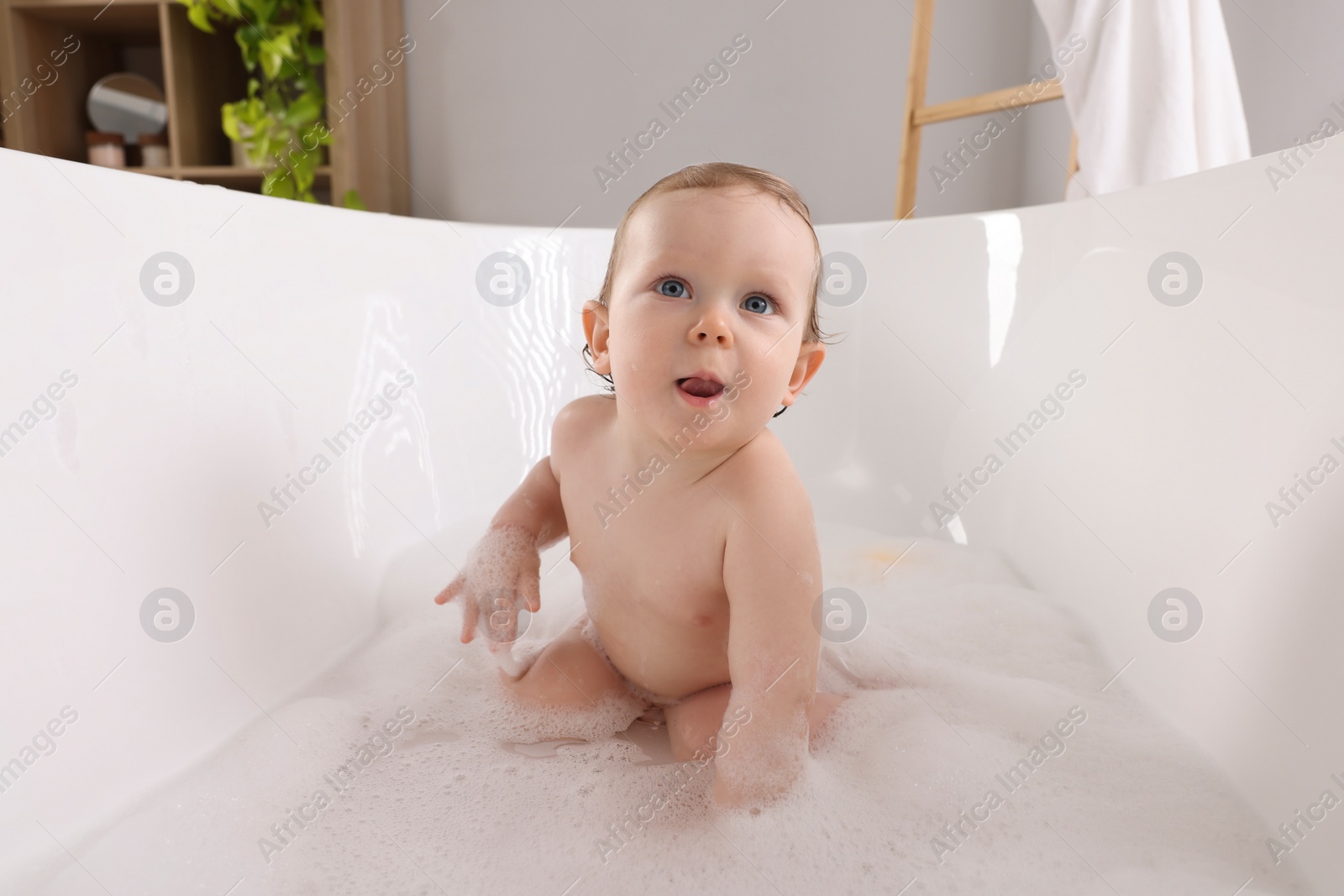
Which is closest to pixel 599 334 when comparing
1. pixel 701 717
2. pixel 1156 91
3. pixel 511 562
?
pixel 511 562

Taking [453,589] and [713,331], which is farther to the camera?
[453,589]

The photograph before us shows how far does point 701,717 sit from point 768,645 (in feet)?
0.44

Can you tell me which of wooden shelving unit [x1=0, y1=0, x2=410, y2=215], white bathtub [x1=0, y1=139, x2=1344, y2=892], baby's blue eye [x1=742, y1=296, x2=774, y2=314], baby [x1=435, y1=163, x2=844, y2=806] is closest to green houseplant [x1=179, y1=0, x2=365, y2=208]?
wooden shelving unit [x1=0, y1=0, x2=410, y2=215]

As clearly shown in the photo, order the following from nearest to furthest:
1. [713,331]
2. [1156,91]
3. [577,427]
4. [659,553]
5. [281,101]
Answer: [713,331]
[659,553]
[577,427]
[1156,91]
[281,101]

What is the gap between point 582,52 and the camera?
238 centimetres

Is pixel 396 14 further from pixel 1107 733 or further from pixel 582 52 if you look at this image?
pixel 1107 733

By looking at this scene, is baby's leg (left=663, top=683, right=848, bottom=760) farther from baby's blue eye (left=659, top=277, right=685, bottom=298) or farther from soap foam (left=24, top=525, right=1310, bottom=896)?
baby's blue eye (left=659, top=277, right=685, bottom=298)

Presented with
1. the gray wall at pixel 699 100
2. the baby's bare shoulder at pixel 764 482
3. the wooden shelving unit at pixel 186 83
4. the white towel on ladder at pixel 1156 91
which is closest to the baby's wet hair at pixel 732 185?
the baby's bare shoulder at pixel 764 482

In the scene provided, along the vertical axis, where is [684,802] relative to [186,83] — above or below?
below

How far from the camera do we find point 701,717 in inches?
28.5

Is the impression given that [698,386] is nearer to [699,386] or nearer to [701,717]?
[699,386]

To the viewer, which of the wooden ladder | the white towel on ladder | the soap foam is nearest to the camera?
the soap foam

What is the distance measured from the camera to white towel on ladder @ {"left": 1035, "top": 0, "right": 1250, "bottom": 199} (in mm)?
1320

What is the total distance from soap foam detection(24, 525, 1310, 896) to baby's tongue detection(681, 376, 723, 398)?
0.29 metres
